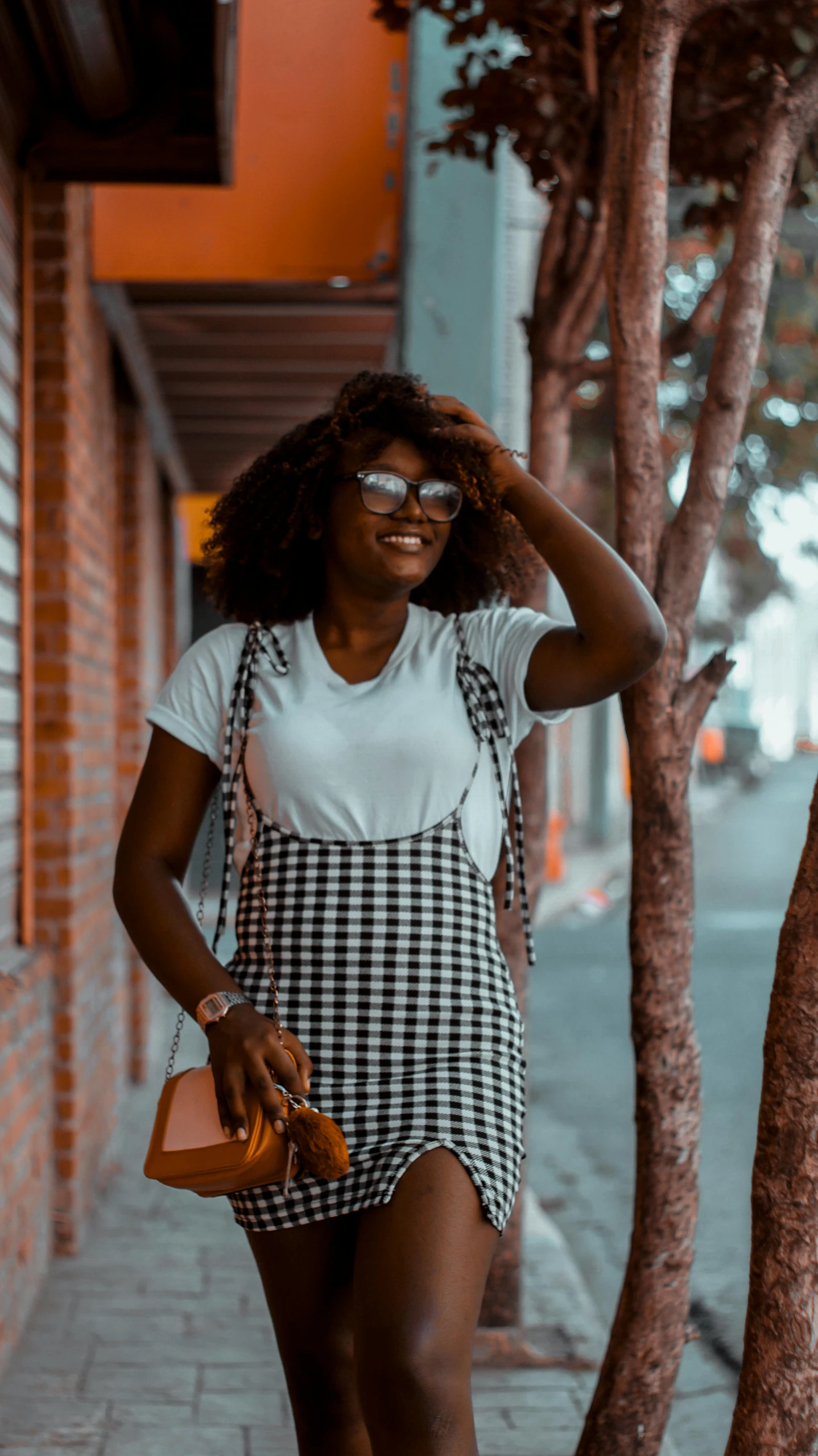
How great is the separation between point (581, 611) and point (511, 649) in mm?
173

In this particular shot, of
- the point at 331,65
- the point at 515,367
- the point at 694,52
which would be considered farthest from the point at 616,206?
the point at 515,367

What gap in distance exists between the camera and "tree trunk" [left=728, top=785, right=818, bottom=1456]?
6.49ft

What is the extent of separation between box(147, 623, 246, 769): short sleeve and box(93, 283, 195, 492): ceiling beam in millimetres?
3248

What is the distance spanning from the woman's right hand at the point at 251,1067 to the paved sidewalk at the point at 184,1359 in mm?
1676

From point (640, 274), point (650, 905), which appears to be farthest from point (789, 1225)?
point (640, 274)

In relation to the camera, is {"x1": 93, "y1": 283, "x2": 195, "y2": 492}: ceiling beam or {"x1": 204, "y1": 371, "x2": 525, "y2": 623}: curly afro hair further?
{"x1": 93, "y1": 283, "x2": 195, "y2": 492}: ceiling beam

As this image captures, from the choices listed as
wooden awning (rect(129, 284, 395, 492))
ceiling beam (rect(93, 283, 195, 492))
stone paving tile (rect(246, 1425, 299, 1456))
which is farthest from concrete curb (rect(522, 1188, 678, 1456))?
ceiling beam (rect(93, 283, 195, 492))

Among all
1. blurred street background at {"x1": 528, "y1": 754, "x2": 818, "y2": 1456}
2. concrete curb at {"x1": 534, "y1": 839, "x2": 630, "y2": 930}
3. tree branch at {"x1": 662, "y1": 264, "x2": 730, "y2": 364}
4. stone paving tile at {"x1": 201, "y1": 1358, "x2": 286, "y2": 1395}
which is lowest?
concrete curb at {"x1": 534, "y1": 839, "x2": 630, "y2": 930}

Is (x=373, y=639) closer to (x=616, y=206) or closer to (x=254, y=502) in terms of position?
(x=254, y=502)

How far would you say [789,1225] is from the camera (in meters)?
2.02

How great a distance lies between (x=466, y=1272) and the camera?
1.96 m

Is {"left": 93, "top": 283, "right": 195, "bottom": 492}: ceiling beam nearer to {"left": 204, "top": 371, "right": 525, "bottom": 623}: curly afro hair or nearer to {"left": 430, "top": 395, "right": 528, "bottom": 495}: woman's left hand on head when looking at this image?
{"left": 204, "top": 371, "right": 525, "bottom": 623}: curly afro hair

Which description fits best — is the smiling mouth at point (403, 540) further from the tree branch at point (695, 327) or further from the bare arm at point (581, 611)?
the tree branch at point (695, 327)

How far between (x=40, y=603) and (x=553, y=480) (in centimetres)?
169
